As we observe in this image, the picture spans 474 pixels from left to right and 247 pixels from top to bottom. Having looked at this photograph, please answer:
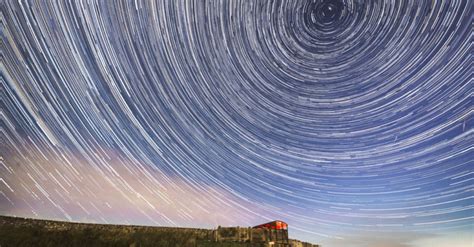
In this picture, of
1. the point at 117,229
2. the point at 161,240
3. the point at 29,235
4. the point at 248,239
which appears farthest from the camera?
the point at 117,229

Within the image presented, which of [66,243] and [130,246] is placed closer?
[130,246]

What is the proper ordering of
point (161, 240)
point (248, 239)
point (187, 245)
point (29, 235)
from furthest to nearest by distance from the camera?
point (29, 235)
point (161, 240)
point (187, 245)
point (248, 239)

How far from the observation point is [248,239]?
10359mm

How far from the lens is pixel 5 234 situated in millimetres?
14344

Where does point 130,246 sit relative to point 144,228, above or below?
below

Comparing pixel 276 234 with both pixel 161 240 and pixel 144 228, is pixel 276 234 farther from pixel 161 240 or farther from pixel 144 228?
pixel 144 228

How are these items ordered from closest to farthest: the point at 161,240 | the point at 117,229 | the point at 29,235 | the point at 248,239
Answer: the point at 248,239 → the point at 161,240 → the point at 29,235 → the point at 117,229

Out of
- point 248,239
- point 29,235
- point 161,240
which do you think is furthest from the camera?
point 29,235

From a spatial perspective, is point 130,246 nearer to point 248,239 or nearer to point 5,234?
point 248,239

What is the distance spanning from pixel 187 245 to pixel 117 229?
5.74 m

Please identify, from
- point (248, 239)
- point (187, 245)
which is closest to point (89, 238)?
point (187, 245)

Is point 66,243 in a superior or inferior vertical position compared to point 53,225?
inferior

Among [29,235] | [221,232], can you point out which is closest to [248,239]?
[221,232]

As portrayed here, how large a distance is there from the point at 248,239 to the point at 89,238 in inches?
339
